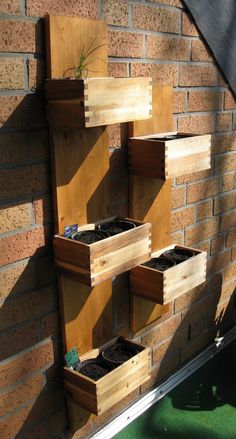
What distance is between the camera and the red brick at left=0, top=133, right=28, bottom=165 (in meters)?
1.39

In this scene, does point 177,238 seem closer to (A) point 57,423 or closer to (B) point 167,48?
(B) point 167,48

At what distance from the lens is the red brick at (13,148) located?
1.39 m

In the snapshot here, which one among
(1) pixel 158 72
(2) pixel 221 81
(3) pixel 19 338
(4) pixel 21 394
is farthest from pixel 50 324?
(2) pixel 221 81

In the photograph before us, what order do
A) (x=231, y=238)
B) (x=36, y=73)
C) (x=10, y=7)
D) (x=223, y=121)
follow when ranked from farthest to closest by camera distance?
1. (x=231, y=238)
2. (x=223, y=121)
3. (x=36, y=73)
4. (x=10, y=7)

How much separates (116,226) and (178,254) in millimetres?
447

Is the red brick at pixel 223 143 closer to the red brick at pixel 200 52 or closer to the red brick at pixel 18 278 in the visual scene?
the red brick at pixel 200 52

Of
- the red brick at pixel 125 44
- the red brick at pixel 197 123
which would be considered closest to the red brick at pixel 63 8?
the red brick at pixel 125 44

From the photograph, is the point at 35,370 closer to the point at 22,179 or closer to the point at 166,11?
the point at 22,179

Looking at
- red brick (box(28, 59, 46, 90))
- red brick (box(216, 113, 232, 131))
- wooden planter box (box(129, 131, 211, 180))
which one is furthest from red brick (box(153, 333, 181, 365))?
red brick (box(28, 59, 46, 90))

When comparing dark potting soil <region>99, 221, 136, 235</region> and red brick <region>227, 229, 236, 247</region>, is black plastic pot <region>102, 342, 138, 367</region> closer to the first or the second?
dark potting soil <region>99, 221, 136, 235</region>

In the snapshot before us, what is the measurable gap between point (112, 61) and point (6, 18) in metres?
0.45

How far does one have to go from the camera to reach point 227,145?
241 centimetres

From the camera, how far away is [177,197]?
2.17 meters

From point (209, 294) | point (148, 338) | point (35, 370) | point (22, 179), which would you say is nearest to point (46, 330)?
point (35, 370)
